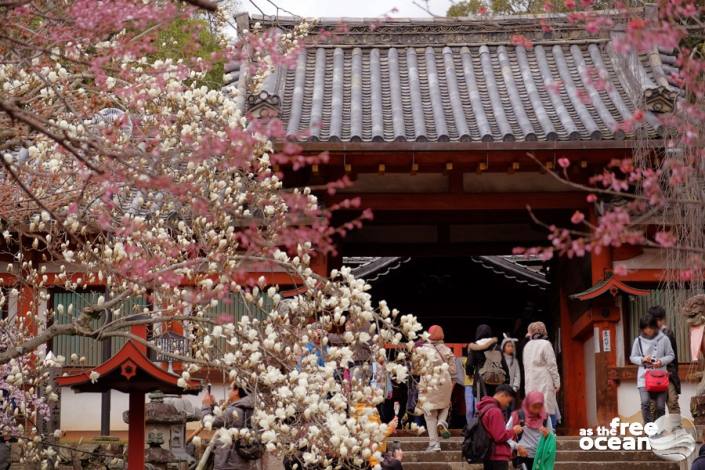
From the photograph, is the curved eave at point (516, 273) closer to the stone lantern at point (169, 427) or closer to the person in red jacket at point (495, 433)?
the stone lantern at point (169, 427)

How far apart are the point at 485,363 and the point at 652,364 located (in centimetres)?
191

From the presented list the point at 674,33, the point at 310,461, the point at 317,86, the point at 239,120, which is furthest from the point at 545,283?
the point at 674,33

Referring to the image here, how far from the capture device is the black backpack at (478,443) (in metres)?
10.3

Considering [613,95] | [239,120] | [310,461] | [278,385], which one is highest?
[613,95]

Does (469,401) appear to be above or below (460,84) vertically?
below

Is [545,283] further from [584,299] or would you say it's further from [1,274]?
[1,274]

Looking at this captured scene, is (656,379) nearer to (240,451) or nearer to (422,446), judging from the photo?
(422,446)

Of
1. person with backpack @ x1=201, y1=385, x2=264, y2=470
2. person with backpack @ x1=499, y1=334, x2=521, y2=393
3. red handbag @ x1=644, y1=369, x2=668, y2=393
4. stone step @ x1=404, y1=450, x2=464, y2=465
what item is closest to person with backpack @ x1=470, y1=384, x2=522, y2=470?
stone step @ x1=404, y1=450, x2=464, y2=465

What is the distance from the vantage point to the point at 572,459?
12258 mm

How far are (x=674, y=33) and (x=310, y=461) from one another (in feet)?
12.0

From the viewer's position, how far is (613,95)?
16.1 meters

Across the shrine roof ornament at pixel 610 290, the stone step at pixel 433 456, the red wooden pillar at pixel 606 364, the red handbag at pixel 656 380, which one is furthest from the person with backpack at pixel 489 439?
the shrine roof ornament at pixel 610 290

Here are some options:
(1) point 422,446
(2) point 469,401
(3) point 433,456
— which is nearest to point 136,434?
(3) point 433,456

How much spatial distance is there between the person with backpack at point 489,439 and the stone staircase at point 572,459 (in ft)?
3.56
